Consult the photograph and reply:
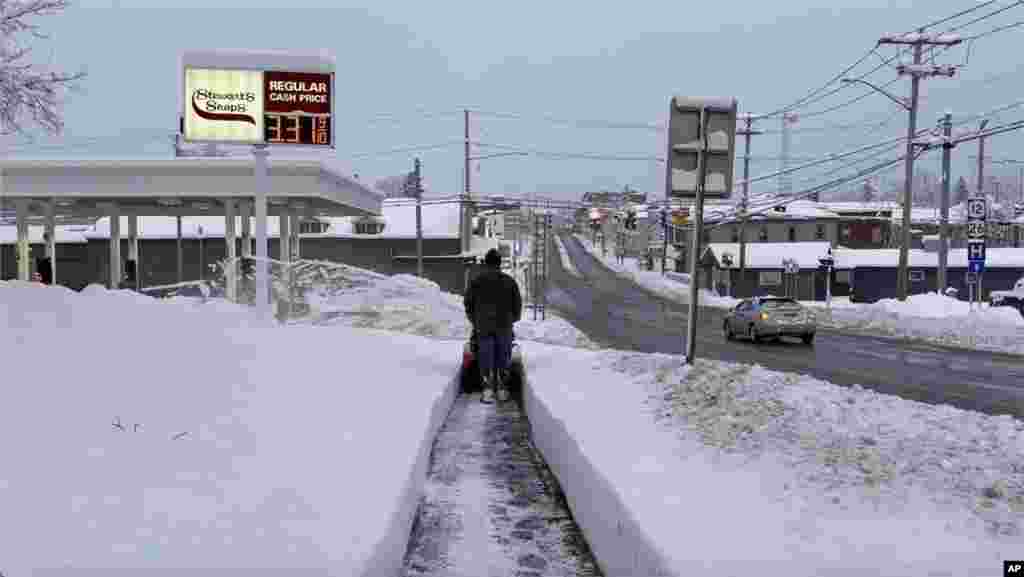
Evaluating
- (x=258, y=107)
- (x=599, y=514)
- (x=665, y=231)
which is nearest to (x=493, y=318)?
(x=599, y=514)

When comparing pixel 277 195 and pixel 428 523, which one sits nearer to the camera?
pixel 428 523

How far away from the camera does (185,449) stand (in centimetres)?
533

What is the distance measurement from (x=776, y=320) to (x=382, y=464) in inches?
902

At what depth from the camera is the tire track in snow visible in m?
4.92

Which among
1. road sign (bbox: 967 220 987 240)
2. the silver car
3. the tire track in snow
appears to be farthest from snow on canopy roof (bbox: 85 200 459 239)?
the tire track in snow

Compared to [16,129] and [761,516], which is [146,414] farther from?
[16,129]

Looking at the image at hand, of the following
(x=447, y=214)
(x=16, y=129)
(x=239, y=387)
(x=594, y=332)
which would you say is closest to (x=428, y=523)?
(x=239, y=387)

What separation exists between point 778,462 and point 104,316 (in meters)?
6.46

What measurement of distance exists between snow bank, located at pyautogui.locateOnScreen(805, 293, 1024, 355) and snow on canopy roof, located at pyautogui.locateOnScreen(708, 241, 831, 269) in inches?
1094

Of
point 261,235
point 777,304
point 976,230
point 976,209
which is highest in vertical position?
point 976,209

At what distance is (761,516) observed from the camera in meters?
4.64

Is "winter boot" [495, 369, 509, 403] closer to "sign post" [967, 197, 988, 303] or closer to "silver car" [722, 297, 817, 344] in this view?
"silver car" [722, 297, 817, 344]

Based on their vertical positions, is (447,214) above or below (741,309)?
above

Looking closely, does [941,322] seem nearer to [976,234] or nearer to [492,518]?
[976,234]
